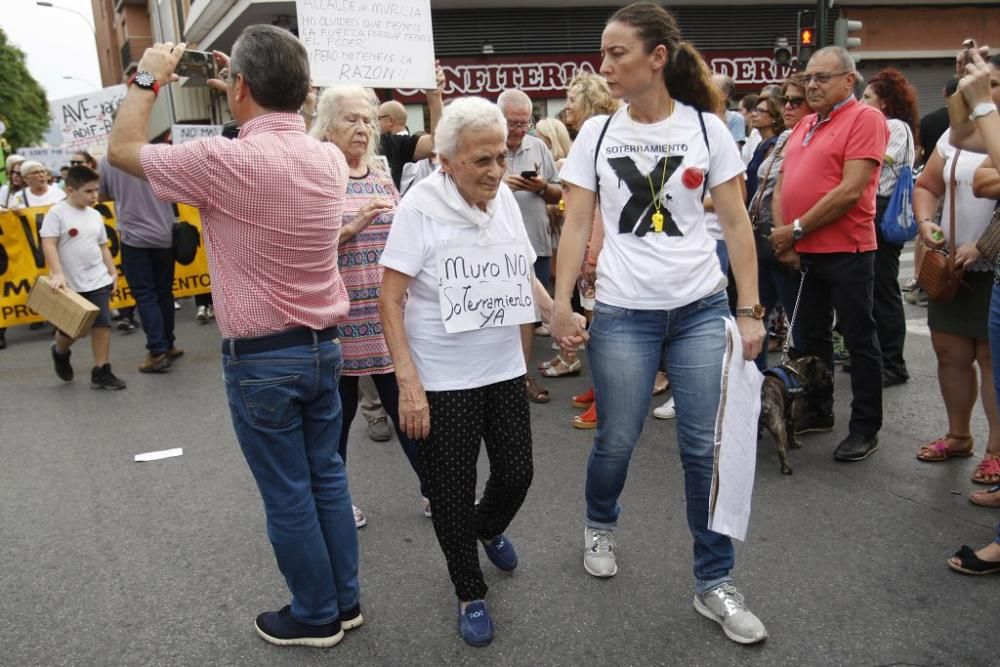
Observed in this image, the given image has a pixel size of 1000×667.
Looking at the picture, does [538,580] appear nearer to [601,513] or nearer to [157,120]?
[601,513]

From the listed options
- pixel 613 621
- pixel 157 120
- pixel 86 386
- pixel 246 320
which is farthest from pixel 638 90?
pixel 157 120

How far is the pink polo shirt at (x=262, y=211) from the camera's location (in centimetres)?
226

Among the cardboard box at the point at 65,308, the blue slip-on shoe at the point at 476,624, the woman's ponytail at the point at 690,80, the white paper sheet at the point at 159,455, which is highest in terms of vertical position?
the woman's ponytail at the point at 690,80

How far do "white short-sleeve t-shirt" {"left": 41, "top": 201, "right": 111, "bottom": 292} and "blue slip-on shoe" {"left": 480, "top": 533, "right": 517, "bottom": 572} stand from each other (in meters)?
5.20

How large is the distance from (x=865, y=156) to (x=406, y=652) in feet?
10.1

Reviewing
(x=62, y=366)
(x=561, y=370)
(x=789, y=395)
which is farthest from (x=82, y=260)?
(x=789, y=395)

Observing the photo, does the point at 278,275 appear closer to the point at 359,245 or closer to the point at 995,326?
the point at 359,245

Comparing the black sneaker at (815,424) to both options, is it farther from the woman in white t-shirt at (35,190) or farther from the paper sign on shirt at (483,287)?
the woman in white t-shirt at (35,190)

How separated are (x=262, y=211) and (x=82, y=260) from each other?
→ 17.4ft

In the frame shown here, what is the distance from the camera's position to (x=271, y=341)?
2465 millimetres

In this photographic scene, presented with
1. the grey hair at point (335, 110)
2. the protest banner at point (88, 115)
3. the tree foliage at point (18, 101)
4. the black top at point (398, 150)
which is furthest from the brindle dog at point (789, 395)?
the tree foliage at point (18, 101)

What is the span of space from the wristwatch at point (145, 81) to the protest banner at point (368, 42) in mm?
2950

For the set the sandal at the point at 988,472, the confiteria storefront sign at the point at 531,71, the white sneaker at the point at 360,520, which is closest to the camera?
the white sneaker at the point at 360,520

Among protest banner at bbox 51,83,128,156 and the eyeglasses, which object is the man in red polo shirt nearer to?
the eyeglasses
